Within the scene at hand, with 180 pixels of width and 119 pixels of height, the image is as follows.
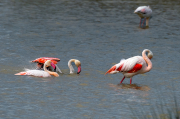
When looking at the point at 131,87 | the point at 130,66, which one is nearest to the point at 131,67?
the point at 130,66

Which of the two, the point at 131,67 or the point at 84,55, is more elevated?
the point at 131,67

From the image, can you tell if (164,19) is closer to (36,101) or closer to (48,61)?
(48,61)

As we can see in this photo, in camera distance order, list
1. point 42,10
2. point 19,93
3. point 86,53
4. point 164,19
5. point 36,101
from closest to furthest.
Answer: point 36,101 → point 19,93 → point 86,53 → point 164,19 → point 42,10

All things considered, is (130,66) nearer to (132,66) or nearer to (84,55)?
(132,66)

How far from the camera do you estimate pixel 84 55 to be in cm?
1324

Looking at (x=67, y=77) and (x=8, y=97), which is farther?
(x=67, y=77)

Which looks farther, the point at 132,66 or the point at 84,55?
the point at 84,55

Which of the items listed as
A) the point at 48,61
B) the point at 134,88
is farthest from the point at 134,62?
the point at 48,61

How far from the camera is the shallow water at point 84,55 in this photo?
8.20 meters

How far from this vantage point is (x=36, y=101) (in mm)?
8477

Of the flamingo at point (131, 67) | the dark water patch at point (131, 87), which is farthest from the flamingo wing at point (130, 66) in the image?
the dark water patch at point (131, 87)

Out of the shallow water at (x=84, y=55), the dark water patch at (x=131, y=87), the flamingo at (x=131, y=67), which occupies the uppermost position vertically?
the flamingo at (x=131, y=67)

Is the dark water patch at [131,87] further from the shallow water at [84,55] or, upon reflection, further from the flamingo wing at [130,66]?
the flamingo wing at [130,66]

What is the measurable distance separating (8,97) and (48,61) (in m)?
2.37
